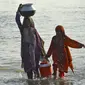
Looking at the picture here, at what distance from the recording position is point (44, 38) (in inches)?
661

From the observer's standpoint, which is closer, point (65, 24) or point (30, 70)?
point (30, 70)

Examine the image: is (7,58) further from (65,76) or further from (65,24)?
(65,24)

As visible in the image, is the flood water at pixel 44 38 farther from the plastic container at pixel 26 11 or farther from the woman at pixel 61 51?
the plastic container at pixel 26 11

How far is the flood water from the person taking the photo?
33.1ft

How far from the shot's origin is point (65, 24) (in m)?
21.8

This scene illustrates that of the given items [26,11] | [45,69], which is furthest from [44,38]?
[26,11]

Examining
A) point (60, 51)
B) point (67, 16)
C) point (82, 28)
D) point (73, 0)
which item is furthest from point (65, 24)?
point (73, 0)

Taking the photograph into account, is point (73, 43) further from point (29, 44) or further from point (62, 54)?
point (29, 44)

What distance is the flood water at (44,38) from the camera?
10.1 m

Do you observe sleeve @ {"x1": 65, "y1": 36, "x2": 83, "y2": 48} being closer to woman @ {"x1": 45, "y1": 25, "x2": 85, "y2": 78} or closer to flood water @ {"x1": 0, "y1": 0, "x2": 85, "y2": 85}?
woman @ {"x1": 45, "y1": 25, "x2": 85, "y2": 78}

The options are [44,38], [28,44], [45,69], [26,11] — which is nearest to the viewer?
[26,11]

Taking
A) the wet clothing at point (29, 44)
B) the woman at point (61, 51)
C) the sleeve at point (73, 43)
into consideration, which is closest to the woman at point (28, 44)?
the wet clothing at point (29, 44)

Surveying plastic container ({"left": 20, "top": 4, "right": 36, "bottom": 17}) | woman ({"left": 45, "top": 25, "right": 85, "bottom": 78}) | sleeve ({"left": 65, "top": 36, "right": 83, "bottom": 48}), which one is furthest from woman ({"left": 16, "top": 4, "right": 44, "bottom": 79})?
sleeve ({"left": 65, "top": 36, "right": 83, "bottom": 48})

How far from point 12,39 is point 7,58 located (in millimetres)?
3984
